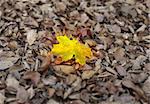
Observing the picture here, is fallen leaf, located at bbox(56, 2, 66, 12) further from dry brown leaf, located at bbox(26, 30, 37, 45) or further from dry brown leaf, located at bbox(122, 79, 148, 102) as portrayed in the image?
dry brown leaf, located at bbox(122, 79, 148, 102)

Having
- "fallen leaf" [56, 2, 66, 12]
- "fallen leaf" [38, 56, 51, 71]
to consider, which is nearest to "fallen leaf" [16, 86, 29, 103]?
"fallen leaf" [38, 56, 51, 71]

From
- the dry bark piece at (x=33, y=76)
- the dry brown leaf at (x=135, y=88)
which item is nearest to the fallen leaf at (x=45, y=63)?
the dry bark piece at (x=33, y=76)

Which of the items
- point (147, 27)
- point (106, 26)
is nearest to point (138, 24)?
point (147, 27)

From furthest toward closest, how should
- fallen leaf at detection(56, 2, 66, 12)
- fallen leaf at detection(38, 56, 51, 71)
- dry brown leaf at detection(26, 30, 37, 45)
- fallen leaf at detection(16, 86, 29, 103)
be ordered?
fallen leaf at detection(56, 2, 66, 12) < dry brown leaf at detection(26, 30, 37, 45) < fallen leaf at detection(38, 56, 51, 71) < fallen leaf at detection(16, 86, 29, 103)

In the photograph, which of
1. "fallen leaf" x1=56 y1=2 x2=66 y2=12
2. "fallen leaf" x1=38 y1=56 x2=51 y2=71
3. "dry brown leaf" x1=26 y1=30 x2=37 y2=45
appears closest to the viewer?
"fallen leaf" x1=38 y1=56 x2=51 y2=71

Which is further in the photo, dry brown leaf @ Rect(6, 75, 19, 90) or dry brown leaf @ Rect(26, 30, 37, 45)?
dry brown leaf @ Rect(26, 30, 37, 45)

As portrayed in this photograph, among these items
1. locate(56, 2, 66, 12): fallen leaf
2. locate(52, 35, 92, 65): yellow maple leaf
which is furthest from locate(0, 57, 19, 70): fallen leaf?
locate(56, 2, 66, 12): fallen leaf

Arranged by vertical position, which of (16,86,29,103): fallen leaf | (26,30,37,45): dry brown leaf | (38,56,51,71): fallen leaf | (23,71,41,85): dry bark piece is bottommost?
(16,86,29,103): fallen leaf

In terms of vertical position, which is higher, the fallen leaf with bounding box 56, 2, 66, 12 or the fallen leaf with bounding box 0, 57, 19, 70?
the fallen leaf with bounding box 56, 2, 66, 12
